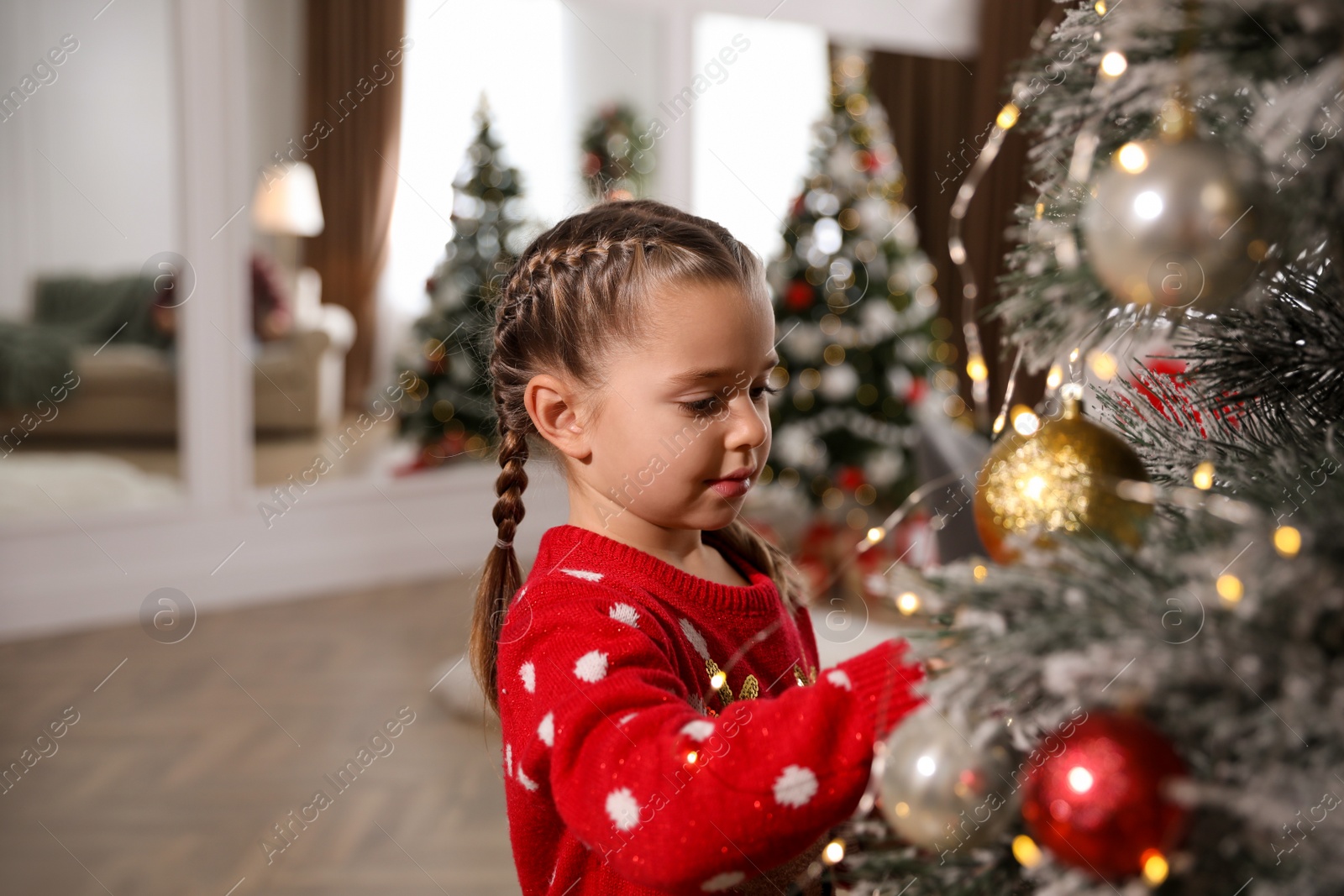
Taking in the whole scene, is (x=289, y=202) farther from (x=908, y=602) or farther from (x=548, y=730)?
(x=908, y=602)

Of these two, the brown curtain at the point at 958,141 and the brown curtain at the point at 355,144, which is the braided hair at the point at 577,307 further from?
the brown curtain at the point at 958,141

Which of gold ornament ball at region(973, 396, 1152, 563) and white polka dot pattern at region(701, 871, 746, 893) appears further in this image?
white polka dot pattern at region(701, 871, 746, 893)

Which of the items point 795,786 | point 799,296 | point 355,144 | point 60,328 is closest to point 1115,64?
point 795,786

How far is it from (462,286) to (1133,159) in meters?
4.14

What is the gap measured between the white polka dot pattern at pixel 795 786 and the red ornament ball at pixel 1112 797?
22 centimetres

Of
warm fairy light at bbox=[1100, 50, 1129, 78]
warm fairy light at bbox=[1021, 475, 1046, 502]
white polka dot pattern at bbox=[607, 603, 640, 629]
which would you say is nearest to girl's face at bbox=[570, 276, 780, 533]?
white polka dot pattern at bbox=[607, 603, 640, 629]

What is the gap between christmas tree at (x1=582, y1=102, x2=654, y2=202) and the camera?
5113mm

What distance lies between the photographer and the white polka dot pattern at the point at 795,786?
27.4 inches

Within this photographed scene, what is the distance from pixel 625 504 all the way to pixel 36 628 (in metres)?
3.56

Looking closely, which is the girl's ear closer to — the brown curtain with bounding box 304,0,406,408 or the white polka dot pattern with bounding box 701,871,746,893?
the white polka dot pattern with bounding box 701,871,746,893

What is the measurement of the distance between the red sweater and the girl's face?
2.9 inches

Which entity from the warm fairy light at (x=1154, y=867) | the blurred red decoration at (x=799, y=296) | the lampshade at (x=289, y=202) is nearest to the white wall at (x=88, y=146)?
the lampshade at (x=289, y=202)

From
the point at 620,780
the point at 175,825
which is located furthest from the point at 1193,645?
the point at 175,825

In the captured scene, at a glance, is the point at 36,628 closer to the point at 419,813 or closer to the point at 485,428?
the point at 485,428
